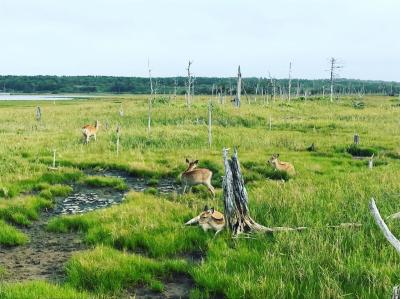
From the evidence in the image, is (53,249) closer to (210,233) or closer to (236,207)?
(210,233)

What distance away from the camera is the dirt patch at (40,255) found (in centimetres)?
812

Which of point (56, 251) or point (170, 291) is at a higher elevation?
point (170, 291)

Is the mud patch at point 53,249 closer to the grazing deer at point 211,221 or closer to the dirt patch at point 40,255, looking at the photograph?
the dirt patch at point 40,255

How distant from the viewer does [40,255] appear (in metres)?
9.18

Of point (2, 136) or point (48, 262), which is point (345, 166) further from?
point (2, 136)

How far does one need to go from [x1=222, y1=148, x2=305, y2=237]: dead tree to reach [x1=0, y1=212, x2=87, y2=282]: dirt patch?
9.93 feet

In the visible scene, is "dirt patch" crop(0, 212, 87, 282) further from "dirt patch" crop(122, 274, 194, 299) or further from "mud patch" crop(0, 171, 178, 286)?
"dirt patch" crop(122, 274, 194, 299)

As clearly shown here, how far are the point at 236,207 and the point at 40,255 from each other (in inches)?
155

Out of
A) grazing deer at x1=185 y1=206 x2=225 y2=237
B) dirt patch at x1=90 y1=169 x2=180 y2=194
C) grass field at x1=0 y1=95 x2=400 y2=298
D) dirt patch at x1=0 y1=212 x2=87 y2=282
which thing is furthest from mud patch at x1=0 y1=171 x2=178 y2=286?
grazing deer at x1=185 y1=206 x2=225 y2=237

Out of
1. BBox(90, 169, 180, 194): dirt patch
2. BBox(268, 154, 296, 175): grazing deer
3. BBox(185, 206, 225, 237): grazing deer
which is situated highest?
BBox(185, 206, 225, 237): grazing deer

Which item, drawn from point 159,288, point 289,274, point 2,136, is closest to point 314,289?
point 289,274

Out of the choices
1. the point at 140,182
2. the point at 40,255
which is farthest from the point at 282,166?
the point at 40,255

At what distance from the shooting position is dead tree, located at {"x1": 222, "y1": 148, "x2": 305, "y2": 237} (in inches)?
372

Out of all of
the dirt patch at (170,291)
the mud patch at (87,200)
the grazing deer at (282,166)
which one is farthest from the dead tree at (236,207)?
the grazing deer at (282,166)
